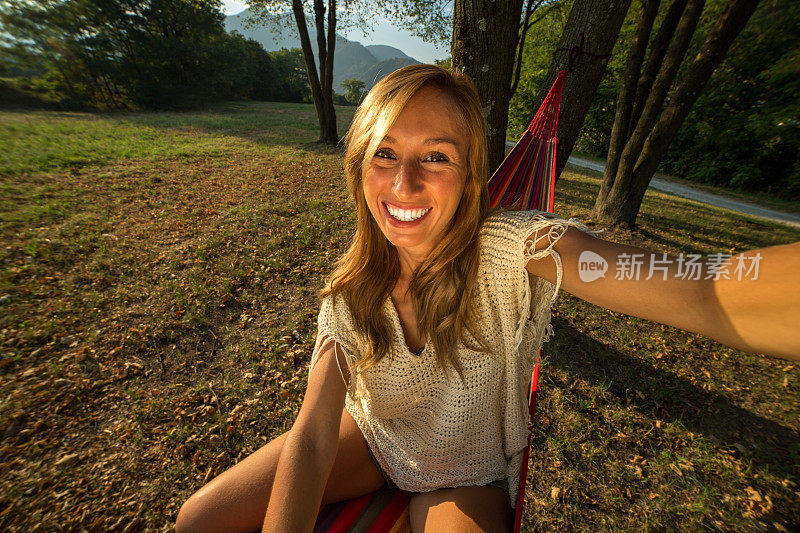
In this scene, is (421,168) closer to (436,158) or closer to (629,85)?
(436,158)

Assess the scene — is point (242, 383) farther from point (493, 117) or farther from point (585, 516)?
point (493, 117)

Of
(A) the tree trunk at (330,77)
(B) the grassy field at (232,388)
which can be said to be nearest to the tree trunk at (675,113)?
(B) the grassy field at (232,388)

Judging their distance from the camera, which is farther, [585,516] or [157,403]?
[157,403]

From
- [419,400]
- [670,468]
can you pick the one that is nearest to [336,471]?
[419,400]

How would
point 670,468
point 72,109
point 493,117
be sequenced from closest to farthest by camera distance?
point 670,468 < point 493,117 < point 72,109

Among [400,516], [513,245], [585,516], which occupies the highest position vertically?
[513,245]

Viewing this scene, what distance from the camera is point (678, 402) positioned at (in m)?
2.75

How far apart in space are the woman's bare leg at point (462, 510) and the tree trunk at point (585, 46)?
276cm

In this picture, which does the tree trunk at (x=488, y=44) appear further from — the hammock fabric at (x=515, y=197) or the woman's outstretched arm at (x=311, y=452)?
the woman's outstretched arm at (x=311, y=452)

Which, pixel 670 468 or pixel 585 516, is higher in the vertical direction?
pixel 670 468

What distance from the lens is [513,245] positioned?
4.11 feet

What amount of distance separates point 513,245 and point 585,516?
80.3 inches

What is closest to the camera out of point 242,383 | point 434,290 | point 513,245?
point 513,245

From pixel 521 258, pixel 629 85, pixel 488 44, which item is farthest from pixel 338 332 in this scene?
pixel 629 85
